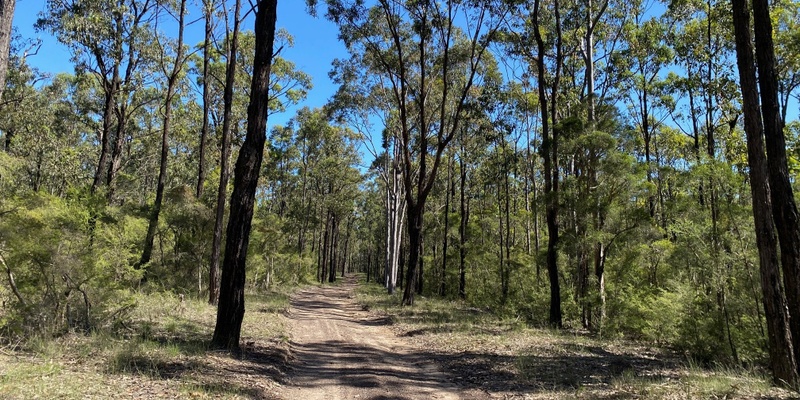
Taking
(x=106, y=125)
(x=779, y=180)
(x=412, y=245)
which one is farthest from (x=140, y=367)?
(x=106, y=125)

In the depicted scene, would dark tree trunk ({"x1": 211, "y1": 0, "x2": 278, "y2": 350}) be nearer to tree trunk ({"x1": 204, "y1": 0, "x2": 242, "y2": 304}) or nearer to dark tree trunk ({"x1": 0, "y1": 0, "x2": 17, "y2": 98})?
dark tree trunk ({"x1": 0, "y1": 0, "x2": 17, "y2": 98})

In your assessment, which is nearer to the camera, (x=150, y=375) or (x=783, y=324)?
(x=150, y=375)

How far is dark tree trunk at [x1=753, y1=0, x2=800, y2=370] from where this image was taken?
6160 mm

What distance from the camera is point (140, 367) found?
600 centimetres

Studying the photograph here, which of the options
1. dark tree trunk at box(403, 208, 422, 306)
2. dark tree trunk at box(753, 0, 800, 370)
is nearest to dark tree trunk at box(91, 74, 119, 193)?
dark tree trunk at box(403, 208, 422, 306)

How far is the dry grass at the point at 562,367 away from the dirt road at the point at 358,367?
522 millimetres

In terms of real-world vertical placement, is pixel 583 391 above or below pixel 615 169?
below

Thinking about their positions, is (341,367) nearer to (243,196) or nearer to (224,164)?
(243,196)

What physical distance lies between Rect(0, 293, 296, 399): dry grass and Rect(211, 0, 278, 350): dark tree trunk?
0.54m

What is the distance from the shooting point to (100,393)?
4836mm

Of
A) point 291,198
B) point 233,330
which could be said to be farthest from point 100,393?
point 291,198

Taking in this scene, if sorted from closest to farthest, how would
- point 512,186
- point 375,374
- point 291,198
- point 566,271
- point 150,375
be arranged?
point 150,375, point 375,374, point 566,271, point 512,186, point 291,198

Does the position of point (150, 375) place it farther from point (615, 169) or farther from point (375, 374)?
point (615, 169)

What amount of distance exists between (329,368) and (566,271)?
12.2m
